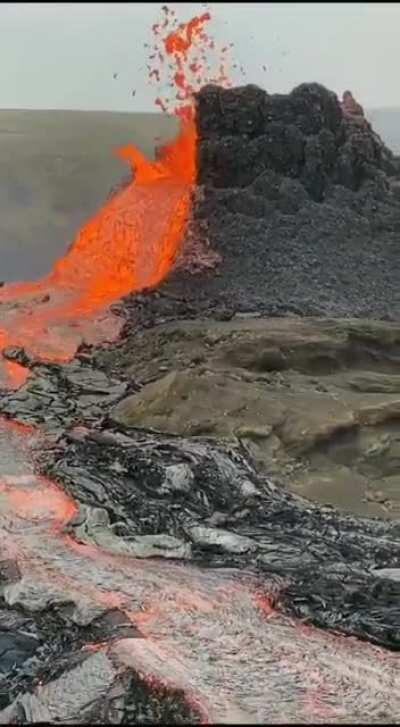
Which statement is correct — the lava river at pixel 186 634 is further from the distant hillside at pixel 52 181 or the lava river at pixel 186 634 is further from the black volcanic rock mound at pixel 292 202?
the distant hillside at pixel 52 181

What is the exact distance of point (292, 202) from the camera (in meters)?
20.4

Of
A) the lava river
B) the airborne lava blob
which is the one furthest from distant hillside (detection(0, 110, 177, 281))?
the lava river

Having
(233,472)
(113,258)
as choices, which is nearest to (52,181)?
(113,258)

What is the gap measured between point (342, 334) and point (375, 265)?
210 inches

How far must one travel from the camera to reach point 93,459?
11758 millimetres

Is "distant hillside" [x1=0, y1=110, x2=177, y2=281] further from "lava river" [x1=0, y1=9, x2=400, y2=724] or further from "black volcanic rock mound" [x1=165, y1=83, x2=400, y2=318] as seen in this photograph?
"lava river" [x1=0, y1=9, x2=400, y2=724]

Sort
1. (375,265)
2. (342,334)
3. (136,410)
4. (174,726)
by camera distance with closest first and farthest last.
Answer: (174,726) < (136,410) < (342,334) < (375,265)

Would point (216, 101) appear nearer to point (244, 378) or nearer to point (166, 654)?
point (244, 378)

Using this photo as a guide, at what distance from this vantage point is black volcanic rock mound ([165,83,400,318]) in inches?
760

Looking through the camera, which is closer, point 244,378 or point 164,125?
point 244,378

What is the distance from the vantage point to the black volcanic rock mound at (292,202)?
1930 cm

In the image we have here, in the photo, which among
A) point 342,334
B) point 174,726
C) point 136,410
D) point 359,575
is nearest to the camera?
point 174,726

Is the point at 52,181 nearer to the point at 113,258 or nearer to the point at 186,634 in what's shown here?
the point at 113,258

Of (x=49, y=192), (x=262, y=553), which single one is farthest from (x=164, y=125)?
(x=262, y=553)
